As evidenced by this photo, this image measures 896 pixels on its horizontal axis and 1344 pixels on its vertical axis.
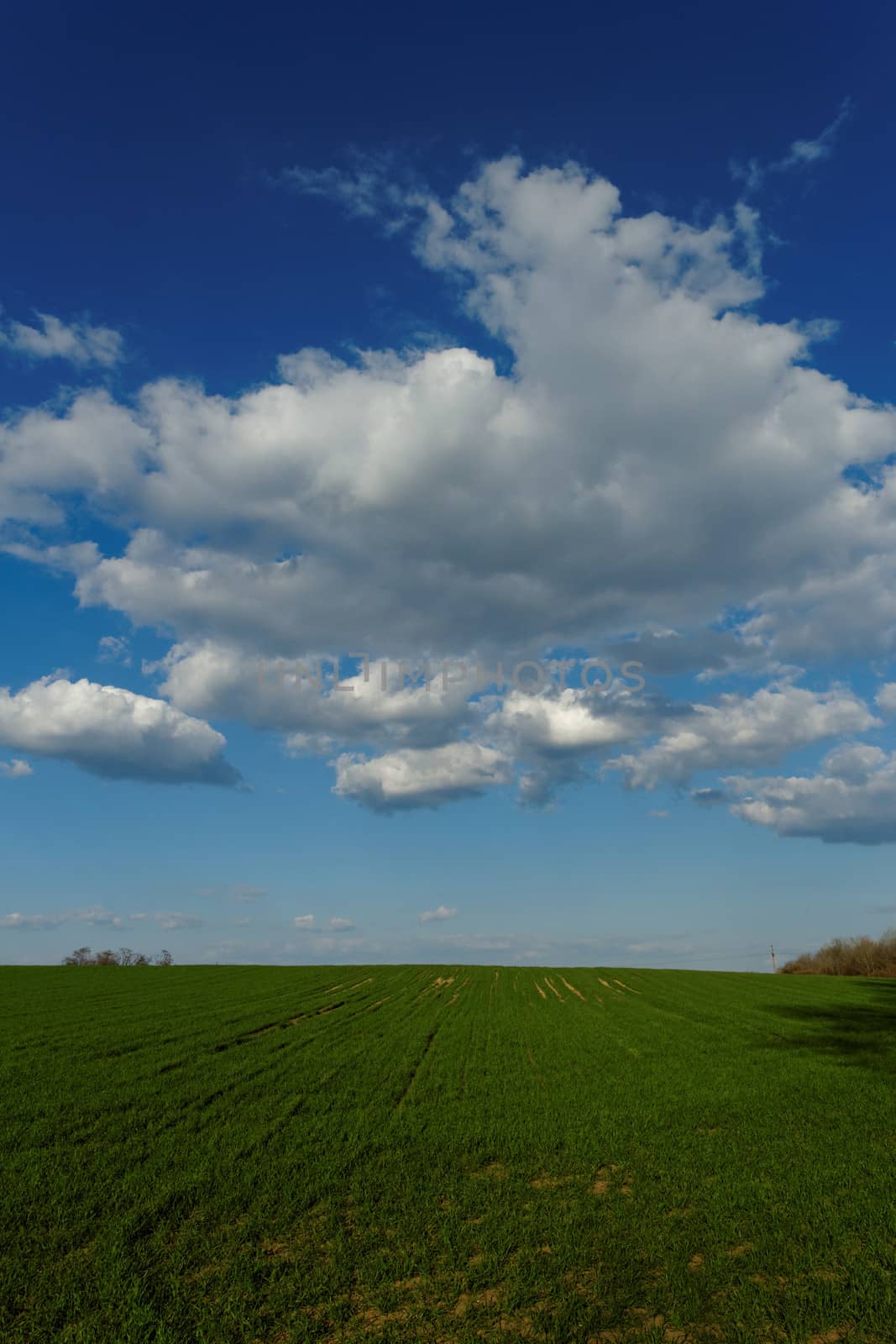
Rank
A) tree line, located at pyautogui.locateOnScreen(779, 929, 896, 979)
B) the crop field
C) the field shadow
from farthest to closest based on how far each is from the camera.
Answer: tree line, located at pyautogui.locateOnScreen(779, 929, 896, 979) < the field shadow < the crop field

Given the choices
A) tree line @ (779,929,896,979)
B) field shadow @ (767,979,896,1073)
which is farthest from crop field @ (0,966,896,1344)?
tree line @ (779,929,896,979)

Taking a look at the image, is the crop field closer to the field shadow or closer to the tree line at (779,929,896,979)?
the field shadow

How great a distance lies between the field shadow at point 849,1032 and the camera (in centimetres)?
2438

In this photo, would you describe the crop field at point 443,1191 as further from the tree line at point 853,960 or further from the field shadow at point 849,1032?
the tree line at point 853,960

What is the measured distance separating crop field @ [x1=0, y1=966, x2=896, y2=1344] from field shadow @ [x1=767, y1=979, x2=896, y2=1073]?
0.50 meters

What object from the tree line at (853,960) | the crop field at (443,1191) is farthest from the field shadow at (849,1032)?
the tree line at (853,960)

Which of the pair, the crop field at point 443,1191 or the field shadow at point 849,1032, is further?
the field shadow at point 849,1032

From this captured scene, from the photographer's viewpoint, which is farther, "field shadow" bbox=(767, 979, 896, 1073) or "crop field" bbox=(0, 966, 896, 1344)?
"field shadow" bbox=(767, 979, 896, 1073)

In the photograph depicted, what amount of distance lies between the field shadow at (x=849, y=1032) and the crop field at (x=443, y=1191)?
19.6 inches

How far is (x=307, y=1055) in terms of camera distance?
23031 mm

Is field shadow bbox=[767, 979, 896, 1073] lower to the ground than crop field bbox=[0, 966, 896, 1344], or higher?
lower

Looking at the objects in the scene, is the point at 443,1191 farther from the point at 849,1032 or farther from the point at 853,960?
the point at 853,960

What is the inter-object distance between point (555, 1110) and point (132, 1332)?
34.8 ft

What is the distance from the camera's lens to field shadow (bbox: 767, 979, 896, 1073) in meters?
24.4
